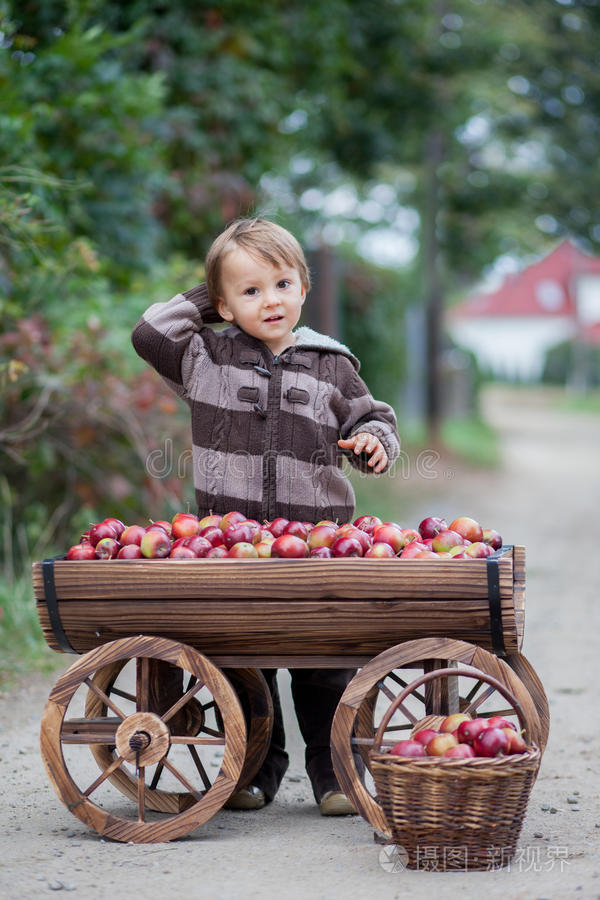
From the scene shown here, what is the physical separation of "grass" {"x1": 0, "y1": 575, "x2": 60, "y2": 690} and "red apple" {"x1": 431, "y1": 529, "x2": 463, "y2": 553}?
2.35 metres

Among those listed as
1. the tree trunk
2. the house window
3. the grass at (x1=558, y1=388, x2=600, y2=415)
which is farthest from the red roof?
the tree trunk

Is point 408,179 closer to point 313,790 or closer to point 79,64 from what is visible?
point 79,64

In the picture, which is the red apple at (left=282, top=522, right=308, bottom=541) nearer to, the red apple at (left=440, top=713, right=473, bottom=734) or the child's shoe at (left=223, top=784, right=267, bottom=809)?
the red apple at (left=440, top=713, right=473, bottom=734)

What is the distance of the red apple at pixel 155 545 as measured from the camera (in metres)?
3.13

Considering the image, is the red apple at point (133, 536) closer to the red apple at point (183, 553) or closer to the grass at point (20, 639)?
the red apple at point (183, 553)

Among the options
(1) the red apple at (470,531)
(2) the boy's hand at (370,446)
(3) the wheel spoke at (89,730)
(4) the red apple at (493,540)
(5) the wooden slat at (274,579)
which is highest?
(2) the boy's hand at (370,446)

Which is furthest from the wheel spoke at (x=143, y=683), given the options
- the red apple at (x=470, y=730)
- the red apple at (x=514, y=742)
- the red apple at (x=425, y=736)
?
the red apple at (x=514, y=742)

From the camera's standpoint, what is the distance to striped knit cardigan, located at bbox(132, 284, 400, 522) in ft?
11.3

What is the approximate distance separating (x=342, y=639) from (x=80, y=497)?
366 cm

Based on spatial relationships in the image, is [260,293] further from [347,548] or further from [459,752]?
[459,752]

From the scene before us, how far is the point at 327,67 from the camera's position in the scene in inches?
431

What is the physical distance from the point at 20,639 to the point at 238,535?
2546mm

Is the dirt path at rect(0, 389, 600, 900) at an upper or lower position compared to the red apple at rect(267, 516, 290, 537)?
lower

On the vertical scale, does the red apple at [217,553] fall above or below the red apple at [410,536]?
below
